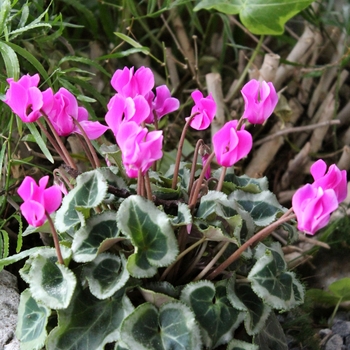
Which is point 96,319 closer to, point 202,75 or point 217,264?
point 217,264

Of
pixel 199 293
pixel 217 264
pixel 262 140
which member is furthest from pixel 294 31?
pixel 199 293

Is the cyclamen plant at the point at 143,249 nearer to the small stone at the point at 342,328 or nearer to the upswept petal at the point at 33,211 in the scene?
the upswept petal at the point at 33,211

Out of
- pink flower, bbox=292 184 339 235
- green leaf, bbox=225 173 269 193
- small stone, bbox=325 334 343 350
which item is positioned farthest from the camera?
small stone, bbox=325 334 343 350

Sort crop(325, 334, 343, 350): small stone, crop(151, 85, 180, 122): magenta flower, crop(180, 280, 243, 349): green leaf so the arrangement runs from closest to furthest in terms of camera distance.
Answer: crop(180, 280, 243, 349): green leaf < crop(151, 85, 180, 122): magenta flower < crop(325, 334, 343, 350): small stone

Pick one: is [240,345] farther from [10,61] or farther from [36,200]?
[10,61]

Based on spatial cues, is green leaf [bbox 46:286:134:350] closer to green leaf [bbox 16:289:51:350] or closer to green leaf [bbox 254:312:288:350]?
green leaf [bbox 16:289:51:350]

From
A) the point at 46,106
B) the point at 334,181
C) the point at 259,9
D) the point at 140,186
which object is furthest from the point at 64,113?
the point at 259,9

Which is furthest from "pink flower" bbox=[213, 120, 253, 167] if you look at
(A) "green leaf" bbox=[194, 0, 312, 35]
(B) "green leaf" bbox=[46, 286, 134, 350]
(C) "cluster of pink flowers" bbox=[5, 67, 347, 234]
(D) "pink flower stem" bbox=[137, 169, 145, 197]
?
(A) "green leaf" bbox=[194, 0, 312, 35]
